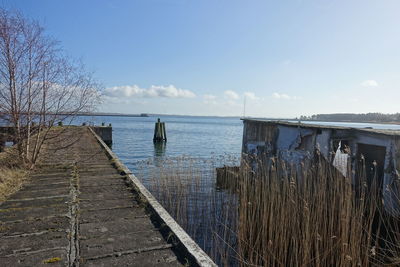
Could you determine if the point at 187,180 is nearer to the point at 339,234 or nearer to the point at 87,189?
the point at 87,189

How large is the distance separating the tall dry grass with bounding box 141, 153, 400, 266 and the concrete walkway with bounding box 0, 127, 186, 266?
1.26 meters

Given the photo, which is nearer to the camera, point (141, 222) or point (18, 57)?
point (141, 222)

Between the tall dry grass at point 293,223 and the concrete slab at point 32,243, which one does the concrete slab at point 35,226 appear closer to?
the concrete slab at point 32,243

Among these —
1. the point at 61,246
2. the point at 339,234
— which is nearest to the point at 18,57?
the point at 61,246

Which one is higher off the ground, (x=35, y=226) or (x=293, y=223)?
(x=35, y=226)

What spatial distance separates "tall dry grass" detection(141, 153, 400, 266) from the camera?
3.77 meters

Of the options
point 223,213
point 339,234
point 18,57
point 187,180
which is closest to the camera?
point 339,234

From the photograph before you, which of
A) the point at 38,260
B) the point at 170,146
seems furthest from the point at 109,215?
the point at 170,146

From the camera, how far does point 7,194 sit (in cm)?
461

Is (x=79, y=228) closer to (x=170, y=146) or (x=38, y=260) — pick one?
(x=38, y=260)

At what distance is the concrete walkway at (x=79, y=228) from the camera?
8.84ft

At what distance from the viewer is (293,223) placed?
159 inches

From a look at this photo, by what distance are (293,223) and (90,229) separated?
2731 mm

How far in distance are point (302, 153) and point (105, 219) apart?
208 inches
